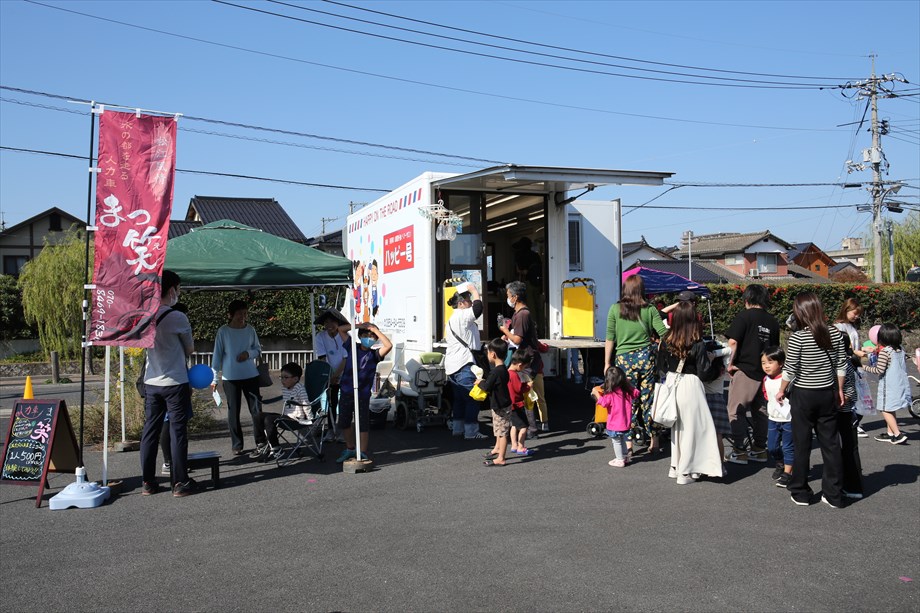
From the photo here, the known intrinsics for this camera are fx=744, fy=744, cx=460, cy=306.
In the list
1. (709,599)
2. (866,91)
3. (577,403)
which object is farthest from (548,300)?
(866,91)

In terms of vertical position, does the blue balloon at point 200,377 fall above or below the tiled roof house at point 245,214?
below

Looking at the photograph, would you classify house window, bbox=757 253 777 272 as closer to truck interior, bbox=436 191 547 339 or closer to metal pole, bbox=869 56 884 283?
metal pole, bbox=869 56 884 283

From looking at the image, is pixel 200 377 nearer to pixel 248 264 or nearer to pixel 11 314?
pixel 248 264

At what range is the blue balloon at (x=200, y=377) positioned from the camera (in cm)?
704

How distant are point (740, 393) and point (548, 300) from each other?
379cm

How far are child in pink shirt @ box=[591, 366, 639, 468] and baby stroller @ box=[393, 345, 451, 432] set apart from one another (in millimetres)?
2618

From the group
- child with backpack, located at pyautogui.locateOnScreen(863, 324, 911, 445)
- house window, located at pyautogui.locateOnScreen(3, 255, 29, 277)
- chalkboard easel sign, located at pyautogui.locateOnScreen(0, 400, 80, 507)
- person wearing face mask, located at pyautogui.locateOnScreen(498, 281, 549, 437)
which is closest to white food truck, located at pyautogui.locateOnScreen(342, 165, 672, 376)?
person wearing face mask, located at pyautogui.locateOnScreen(498, 281, 549, 437)

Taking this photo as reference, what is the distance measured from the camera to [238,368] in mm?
8148

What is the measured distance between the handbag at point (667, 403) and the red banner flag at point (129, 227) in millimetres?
4428

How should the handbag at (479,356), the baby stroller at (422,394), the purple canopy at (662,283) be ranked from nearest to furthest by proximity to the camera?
the handbag at (479,356) < the baby stroller at (422,394) < the purple canopy at (662,283)

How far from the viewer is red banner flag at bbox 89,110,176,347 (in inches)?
246

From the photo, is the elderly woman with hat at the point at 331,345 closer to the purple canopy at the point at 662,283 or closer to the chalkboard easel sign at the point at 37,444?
the chalkboard easel sign at the point at 37,444

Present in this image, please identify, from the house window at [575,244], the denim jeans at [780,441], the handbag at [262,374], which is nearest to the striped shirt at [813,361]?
the denim jeans at [780,441]

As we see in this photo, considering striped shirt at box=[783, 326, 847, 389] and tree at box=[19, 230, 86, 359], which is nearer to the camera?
striped shirt at box=[783, 326, 847, 389]
